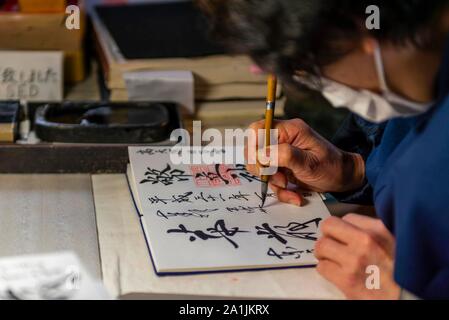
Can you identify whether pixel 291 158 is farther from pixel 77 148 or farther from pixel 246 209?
pixel 77 148

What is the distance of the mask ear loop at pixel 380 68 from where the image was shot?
71cm

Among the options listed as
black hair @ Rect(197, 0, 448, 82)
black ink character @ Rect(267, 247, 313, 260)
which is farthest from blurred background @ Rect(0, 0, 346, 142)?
black hair @ Rect(197, 0, 448, 82)

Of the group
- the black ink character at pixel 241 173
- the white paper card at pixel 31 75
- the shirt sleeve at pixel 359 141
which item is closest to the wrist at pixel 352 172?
the shirt sleeve at pixel 359 141

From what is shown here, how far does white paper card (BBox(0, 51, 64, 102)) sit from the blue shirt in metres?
0.88

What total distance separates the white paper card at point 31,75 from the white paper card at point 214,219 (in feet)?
1.34

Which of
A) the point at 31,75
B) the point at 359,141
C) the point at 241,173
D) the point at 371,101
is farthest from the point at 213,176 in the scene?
the point at 31,75

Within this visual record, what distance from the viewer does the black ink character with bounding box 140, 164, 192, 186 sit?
1.11m

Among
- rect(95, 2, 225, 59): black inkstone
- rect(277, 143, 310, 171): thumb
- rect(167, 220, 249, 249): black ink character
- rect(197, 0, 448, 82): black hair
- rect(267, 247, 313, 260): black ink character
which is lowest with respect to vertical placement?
rect(267, 247, 313, 260): black ink character

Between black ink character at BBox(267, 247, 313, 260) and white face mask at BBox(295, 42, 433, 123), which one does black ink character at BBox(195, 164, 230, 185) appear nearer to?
black ink character at BBox(267, 247, 313, 260)

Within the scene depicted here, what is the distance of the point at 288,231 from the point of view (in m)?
0.99

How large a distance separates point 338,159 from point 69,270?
17.2 inches

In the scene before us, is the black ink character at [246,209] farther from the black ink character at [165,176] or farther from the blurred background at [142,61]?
the blurred background at [142,61]
